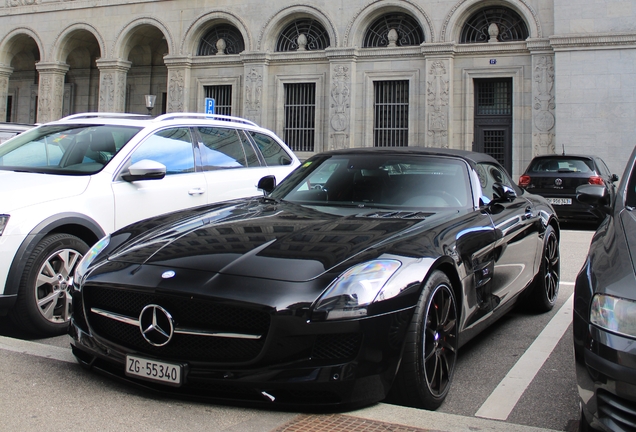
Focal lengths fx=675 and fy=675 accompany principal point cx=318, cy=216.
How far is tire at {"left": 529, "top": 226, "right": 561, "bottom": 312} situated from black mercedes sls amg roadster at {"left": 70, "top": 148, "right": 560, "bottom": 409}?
162 centimetres

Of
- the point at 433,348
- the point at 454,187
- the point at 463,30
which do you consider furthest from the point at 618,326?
the point at 463,30

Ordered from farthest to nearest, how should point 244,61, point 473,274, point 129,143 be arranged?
point 244,61 < point 129,143 < point 473,274

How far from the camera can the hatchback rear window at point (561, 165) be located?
14907 millimetres

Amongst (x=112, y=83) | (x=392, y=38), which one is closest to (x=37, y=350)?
(x=392, y=38)

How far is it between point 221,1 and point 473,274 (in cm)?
2610

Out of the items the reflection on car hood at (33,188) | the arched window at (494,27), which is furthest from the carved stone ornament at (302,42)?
the reflection on car hood at (33,188)

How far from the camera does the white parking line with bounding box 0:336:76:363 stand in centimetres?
407

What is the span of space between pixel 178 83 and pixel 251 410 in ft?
89.3

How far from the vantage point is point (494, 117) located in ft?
82.3

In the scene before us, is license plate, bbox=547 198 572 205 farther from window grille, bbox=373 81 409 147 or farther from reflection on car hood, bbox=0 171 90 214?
reflection on car hood, bbox=0 171 90 214

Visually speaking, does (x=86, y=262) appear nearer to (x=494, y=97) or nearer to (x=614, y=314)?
(x=614, y=314)

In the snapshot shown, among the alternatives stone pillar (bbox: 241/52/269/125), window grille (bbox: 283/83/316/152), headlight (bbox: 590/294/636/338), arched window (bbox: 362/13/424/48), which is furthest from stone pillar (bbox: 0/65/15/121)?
headlight (bbox: 590/294/636/338)

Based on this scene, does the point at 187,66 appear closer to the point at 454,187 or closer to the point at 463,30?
the point at 463,30

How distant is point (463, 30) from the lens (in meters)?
25.4
